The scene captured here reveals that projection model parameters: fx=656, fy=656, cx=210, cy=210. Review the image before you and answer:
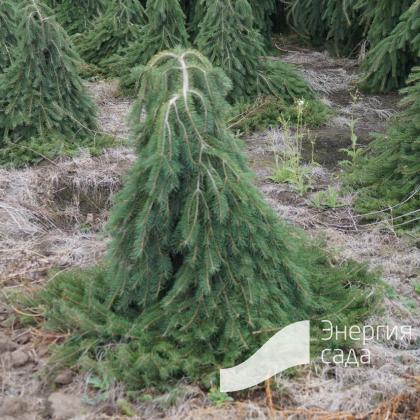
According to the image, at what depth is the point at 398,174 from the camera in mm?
5328

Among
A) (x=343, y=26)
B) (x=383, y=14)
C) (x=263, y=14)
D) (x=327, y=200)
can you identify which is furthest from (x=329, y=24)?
(x=327, y=200)

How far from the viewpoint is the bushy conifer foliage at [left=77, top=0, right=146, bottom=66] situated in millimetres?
8930

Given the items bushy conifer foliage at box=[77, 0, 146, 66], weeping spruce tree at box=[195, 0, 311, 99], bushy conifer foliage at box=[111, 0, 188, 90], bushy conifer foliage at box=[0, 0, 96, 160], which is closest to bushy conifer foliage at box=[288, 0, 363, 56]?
weeping spruce tree at box=[195, 0, 311, 99]

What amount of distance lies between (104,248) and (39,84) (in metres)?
2.22

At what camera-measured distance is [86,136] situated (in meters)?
6.31

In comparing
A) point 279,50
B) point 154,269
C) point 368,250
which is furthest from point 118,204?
point 279,50

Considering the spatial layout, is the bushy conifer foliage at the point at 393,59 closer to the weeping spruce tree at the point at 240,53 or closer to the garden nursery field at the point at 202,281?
the weeping spruce tree at the point at 240,53

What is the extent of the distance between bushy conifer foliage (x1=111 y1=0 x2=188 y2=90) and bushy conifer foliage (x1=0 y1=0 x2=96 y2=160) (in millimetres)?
1513

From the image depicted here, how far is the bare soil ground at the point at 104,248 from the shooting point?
3123 millimetres

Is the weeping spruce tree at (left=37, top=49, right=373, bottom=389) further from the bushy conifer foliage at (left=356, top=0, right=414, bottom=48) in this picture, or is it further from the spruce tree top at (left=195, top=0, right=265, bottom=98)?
the bushy conifer foliage at (left=356, top=0, right=414, bottom=48)

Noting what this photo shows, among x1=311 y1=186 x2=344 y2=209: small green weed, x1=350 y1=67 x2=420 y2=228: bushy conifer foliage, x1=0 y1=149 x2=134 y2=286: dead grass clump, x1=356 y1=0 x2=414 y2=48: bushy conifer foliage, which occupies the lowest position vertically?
x1=0 y1=149 x2=134 y2=286: dead grass clump

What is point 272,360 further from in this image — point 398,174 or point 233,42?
point 233,42

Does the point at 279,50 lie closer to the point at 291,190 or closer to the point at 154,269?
the point at 291,190

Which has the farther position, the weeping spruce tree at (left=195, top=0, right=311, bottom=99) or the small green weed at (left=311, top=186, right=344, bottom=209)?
the weeping spruce tree at (left=195, top=0, right=311, bottom=99)
